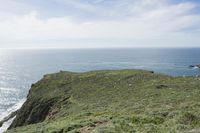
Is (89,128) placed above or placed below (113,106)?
above

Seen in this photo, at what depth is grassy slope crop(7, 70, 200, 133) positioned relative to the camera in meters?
21.5

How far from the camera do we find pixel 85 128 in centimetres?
2222

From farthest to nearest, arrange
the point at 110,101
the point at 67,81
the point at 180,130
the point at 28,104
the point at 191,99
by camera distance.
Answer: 1. the point at 67,81
2. the point at 28,104
3. the point at 110,101
4. the point at 191,99
5. the point at 180,130

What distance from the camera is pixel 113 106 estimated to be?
111 ft

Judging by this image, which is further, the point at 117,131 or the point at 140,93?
the point at 140,93

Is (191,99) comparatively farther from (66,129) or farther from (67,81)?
(67,81)

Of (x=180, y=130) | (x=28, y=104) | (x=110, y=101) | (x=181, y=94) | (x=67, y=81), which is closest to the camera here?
(x=180, y=130)

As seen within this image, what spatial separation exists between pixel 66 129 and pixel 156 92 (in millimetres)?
19134

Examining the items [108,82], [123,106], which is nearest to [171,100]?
[123,106]

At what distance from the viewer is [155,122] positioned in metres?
22.0

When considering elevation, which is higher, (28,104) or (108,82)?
(108,82)

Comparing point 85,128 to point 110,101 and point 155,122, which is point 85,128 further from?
point 110,101

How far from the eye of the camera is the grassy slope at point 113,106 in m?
21.5

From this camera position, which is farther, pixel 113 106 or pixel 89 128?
pixel 113 106
